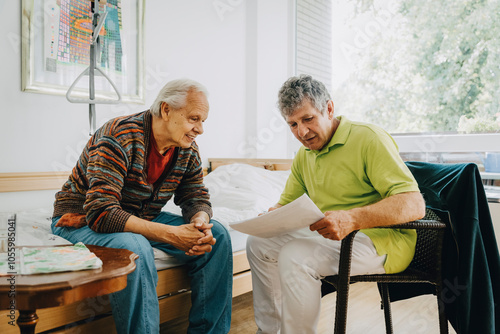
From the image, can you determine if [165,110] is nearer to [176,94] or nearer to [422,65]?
[176,94]

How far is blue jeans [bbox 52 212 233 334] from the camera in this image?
3.89 feet

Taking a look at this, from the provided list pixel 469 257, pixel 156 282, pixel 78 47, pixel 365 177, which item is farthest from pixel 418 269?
pixel 78 47

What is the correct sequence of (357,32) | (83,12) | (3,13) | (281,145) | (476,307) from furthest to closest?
(281,145), (357,32), (83,12), (3,13), (476,307)

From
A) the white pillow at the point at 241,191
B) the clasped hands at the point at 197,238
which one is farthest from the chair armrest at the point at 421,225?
the white pillow at the point at 241,191

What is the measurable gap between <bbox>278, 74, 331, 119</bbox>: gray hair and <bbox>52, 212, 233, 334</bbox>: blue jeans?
0.56 meters

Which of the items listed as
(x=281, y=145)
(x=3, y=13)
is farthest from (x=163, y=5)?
(x=281, y=145)

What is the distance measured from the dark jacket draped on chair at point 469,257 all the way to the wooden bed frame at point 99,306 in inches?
34.9

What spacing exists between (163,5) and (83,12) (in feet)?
2.05

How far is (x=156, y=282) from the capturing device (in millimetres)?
1273

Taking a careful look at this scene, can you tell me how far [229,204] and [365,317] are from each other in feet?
3.03

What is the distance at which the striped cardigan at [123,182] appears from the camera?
4.19 ft

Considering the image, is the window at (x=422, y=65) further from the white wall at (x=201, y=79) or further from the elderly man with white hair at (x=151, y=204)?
the elderly man with white hair at (x=151, y=204)

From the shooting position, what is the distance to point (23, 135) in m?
2.15

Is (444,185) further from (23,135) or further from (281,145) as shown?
(281,145)
